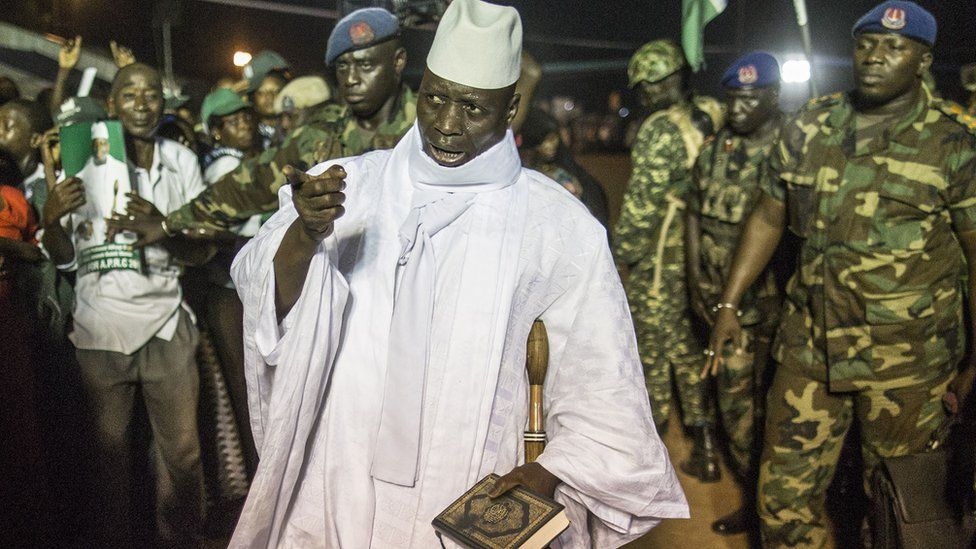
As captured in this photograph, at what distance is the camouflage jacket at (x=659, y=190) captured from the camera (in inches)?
212

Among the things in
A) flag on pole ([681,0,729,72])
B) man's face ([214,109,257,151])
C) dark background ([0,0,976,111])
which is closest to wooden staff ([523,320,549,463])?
man's face ([214,109,257,151])

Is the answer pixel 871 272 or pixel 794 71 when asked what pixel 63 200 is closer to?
pixel 871 272

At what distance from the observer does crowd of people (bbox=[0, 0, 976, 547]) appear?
2129mm

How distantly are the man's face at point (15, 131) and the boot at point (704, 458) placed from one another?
14.5 ft

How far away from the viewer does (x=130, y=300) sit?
3895mm

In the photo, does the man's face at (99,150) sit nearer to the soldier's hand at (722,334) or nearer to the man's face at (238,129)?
the man's face at (238,129)

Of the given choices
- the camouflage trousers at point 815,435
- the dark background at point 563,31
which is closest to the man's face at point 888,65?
the camouflage trousers at point 815,435

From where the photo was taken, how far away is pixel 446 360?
215 centimetres

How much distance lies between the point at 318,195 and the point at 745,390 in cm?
375

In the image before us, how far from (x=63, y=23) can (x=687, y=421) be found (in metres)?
5.87

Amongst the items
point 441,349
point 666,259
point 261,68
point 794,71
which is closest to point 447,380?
point 441,349

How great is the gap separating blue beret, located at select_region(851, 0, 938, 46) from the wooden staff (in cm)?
220

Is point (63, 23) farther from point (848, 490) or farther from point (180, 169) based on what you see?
point (848, 490)

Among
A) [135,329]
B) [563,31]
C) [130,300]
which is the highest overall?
[563,31]
